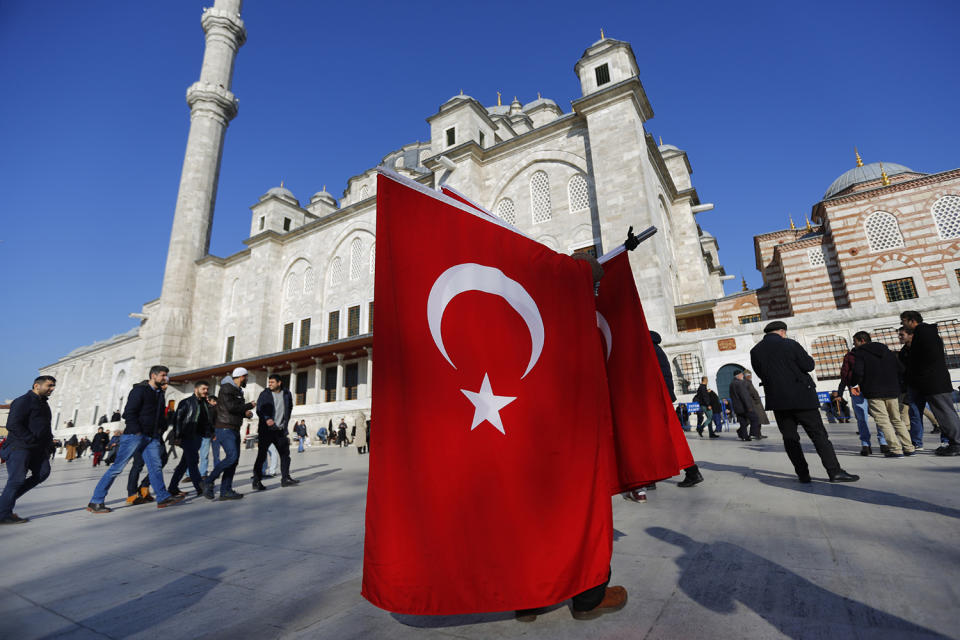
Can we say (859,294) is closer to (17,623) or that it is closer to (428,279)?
(428,279)

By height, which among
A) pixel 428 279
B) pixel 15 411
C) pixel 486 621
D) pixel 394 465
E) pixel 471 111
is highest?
pixel 471 111

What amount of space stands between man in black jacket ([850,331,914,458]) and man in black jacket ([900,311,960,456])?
0.20 m

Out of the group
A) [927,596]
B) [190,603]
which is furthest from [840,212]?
[190,603]

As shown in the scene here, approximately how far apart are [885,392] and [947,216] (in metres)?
18.9

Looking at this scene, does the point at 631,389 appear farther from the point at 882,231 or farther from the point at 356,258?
the point at 356,258

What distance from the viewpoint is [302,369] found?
22.7 metres

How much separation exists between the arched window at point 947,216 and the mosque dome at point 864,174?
4.86 m

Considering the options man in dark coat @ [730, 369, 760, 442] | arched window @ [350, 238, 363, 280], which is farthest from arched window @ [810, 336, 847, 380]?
arched window @ [350, 238, 363, 280]

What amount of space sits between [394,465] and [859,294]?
73.6 feet

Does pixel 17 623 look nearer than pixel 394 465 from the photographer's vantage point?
No

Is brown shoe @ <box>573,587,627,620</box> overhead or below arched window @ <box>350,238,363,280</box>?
below

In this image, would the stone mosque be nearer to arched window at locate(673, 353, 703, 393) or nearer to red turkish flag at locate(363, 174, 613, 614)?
arched window at locate(673, 353, 703, 393)

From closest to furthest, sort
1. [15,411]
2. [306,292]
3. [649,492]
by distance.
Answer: [649,492] → [15,411] → [306,292]

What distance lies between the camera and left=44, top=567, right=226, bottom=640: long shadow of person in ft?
5.51
